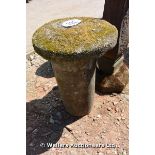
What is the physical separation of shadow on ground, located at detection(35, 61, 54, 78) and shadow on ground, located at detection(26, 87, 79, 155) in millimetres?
272

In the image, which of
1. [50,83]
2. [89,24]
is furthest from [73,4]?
[89,24]

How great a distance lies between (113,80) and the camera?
8.84ft

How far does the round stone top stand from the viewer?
1950 millimetres

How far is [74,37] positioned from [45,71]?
3.29 feet

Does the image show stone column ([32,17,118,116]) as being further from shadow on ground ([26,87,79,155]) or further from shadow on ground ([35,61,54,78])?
shadow on ground ([35,61,54,78])

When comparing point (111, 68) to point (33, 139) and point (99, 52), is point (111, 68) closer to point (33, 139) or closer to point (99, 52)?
point (99, 52)

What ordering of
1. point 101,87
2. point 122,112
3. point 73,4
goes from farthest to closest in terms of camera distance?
point 73,4
point 101,87
point 122,112

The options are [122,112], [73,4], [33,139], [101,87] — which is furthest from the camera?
[73,4]

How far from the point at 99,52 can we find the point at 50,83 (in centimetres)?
92

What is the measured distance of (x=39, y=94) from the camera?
2.71 metres

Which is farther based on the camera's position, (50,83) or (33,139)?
(50,83)

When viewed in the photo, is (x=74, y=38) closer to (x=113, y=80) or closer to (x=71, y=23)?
(x=71, y=23)

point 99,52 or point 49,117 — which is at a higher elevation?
point 99,52

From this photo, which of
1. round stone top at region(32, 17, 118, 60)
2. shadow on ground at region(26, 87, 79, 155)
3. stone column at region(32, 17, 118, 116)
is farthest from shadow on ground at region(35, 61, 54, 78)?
round stone top at region(32, 17, 118, 60)
